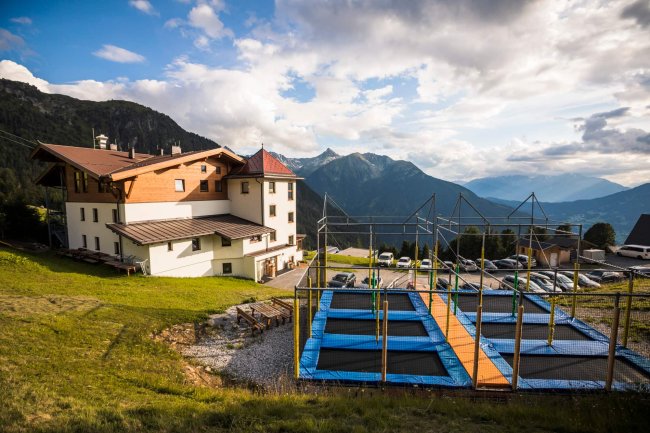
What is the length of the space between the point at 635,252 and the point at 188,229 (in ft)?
151

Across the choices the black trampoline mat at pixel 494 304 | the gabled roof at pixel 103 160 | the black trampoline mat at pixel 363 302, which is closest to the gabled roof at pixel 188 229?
the gabled roof at pixel 103 160

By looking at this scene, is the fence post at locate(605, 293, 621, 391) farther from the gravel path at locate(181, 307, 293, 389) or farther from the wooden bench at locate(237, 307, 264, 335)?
the wooden bench at locate(237, 307, 264, 335)

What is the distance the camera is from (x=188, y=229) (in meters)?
21.4

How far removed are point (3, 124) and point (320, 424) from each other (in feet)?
459

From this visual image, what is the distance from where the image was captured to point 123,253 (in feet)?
63.4

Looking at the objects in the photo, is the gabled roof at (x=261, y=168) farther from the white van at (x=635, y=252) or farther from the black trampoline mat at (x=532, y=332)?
the white van at (x=635, y=252)

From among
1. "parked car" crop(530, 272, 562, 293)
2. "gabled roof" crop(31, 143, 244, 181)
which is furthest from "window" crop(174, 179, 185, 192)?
"parked car" crop(530, 272, 562, 293)

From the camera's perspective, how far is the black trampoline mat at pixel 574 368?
8.71 m

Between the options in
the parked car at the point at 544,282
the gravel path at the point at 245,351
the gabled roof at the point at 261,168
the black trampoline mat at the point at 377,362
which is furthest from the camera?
the gabled roof at the point at 261,168

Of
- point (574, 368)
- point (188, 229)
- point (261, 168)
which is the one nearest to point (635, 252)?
point (574, 368)

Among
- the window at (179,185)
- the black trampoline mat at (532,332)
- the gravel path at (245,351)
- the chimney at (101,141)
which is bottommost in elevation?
the gravel path at (245,351)

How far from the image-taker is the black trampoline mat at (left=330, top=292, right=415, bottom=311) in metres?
14.5

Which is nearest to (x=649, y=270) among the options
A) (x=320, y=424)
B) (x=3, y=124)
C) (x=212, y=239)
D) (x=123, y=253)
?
(x=320, y=424)

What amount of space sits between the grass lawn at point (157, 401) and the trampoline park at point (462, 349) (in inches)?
30.4
